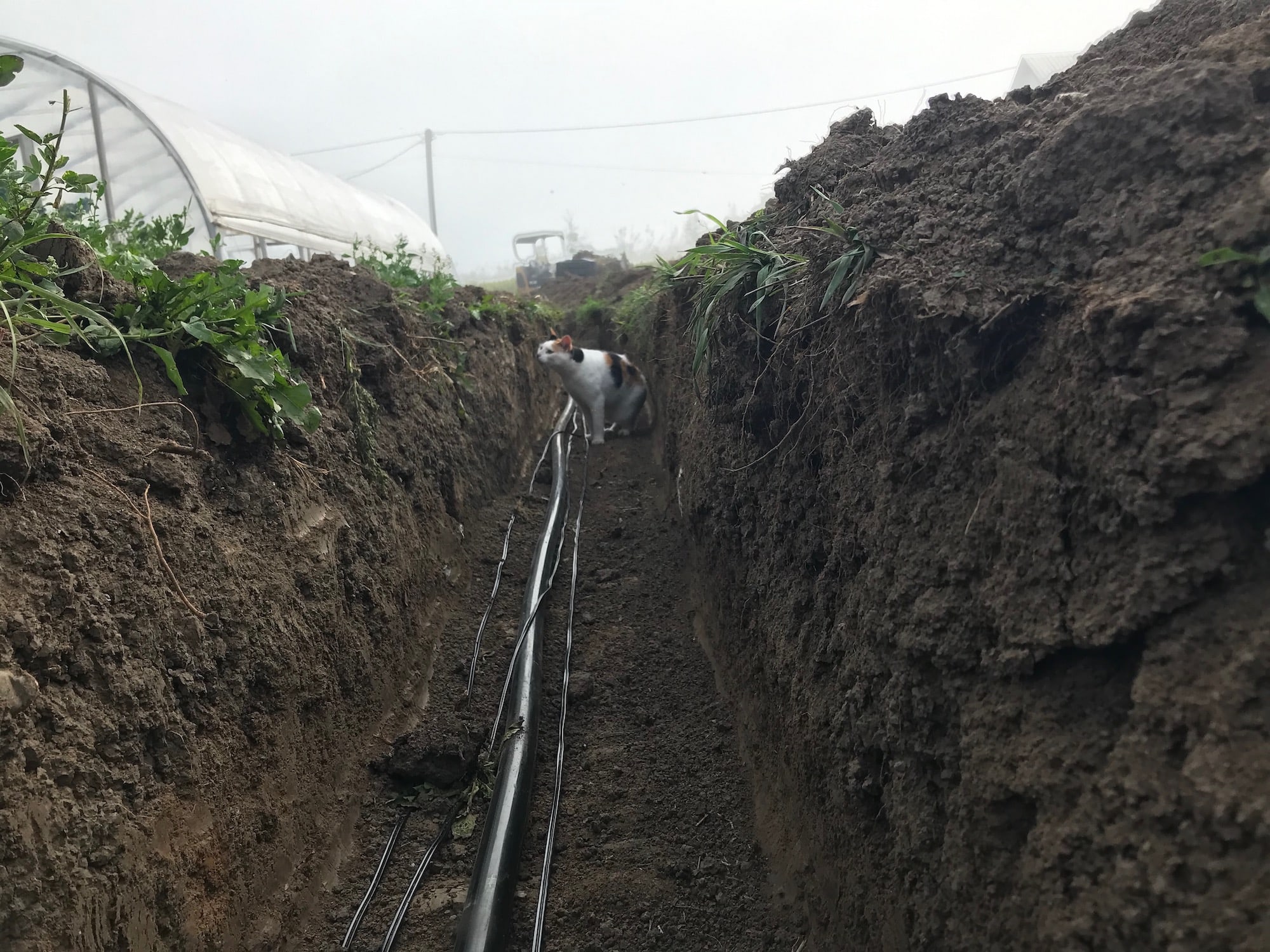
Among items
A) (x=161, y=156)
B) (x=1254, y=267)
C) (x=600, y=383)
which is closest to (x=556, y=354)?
(x=600, y=383)

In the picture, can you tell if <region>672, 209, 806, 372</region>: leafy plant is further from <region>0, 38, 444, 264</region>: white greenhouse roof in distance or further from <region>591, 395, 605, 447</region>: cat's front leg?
<region>0, 38, 444, 264</region>: white greenhouse roof in distance

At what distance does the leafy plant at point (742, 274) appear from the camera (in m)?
2.89

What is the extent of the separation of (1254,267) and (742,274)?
2.06m

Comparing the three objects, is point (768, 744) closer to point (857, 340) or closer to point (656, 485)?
point (857, 340)

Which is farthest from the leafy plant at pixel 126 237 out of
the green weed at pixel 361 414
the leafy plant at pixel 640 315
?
the leafy plant at pixel 640 315

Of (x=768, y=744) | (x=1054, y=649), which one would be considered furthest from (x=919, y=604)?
(x=768, y=744)

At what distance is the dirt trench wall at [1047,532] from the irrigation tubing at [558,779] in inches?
33.1

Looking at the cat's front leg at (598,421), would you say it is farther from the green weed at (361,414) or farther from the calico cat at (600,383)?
the green weed at (361,414)

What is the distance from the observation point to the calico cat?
23.1 feet

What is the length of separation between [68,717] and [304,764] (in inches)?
39.0

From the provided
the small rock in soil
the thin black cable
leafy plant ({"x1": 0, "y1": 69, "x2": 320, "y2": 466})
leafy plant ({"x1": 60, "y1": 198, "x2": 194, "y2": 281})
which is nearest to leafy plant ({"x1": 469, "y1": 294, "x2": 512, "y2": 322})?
leafy plant ({"x1": 60, "y1": 198, "x2": 194, "y2": 281})

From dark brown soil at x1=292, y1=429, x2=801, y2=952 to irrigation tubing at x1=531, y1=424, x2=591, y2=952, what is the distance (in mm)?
31

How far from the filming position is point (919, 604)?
5.75ft

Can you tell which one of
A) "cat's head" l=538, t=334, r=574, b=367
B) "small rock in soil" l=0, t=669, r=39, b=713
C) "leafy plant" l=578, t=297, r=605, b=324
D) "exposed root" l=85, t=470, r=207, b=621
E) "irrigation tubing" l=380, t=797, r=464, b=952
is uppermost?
"leafy plant" l=578, t=297, r=605, b=324
